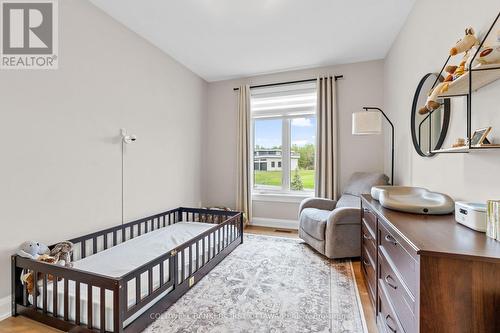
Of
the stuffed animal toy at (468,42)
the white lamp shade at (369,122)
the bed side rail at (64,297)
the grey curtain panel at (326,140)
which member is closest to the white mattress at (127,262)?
the bed side rail at (64,297)

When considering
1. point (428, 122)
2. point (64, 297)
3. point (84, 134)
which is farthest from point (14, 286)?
point (428, 122)

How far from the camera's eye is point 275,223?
13.0ft

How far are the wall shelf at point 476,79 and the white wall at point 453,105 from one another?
0.04 metres

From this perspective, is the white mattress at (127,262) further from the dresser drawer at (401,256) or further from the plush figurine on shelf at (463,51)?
the plush figurine on shelf at (463,51)

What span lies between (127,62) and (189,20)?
85 cm

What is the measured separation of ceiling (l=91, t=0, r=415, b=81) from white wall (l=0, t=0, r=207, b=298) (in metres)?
0.27

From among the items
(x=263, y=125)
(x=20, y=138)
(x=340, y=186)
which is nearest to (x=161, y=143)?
(x=20, y=138)

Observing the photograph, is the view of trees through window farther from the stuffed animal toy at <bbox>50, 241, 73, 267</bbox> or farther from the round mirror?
the stuffed animal toy at <bbox>50, 241, 73, 267</bbox>

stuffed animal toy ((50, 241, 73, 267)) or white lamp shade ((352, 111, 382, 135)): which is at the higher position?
white lamp shade ((352, 111, 382, 135))

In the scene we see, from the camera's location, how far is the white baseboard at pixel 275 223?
386 centimetres

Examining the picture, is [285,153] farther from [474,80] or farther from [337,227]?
[474,80]

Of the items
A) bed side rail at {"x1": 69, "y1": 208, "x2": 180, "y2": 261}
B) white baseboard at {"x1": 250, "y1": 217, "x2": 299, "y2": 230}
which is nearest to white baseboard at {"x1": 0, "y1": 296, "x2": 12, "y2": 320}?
bed side rail at {"x1": 69, "y1": 208, "x2": 180, "y2": 261}

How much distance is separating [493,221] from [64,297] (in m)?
2.29

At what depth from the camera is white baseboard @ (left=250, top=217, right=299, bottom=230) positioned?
386 centimetres
